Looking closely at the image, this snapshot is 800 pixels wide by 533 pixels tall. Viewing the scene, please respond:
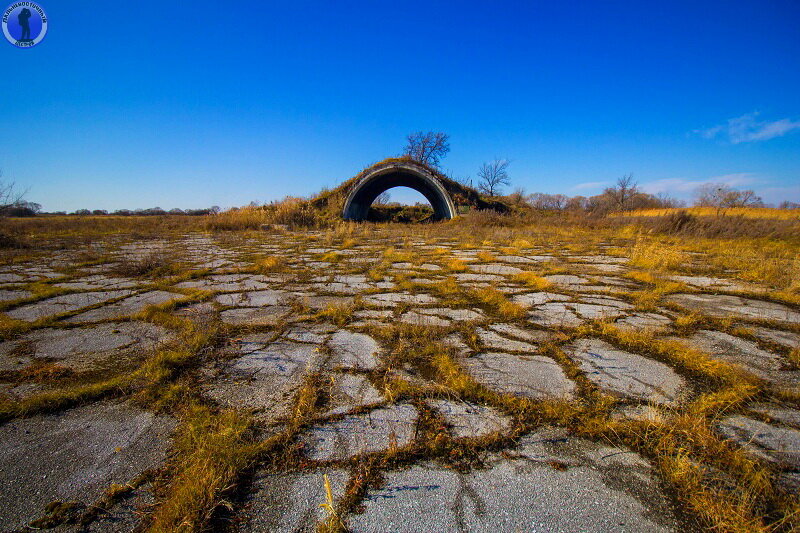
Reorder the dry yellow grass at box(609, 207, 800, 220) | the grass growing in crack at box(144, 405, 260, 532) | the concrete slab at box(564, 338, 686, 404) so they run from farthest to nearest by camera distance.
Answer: the dry yellow grass at box(609, 207, 800, 220) → the concrete slab at box(564, 338, 686, 404) → the grass growing in crack at box(144, 405, 260, 532)

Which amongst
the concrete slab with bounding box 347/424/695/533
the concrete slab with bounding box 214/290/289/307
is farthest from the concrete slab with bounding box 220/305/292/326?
the concrete slab with bounding box 347/424/695/533

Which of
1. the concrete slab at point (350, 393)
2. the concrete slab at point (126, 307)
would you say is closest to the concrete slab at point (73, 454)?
the concrete slab at point (350, 393)

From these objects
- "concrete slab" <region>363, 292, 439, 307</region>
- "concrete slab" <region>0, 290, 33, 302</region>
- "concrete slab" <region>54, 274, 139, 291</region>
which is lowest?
"concrete slab" <region>363, 292, 439, 307</region>

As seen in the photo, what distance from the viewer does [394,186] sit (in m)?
17.9

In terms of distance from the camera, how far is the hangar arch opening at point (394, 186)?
15.2 meters

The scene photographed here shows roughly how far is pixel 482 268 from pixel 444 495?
14.2 feet

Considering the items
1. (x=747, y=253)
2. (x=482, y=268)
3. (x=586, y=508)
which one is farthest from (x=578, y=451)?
(x=747, y=253)

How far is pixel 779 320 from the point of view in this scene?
282 centimetres

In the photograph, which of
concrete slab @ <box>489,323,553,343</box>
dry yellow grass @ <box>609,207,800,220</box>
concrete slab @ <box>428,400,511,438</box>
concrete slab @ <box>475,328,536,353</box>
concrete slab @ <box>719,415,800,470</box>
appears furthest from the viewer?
dry yellow grass @ <box>609,207,800,220</box>

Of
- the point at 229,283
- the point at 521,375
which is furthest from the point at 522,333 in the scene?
the point at 229,283

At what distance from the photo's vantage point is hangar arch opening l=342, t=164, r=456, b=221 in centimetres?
1518

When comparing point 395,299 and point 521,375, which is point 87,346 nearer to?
point 395,299

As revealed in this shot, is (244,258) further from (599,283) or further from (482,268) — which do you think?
(599,283)

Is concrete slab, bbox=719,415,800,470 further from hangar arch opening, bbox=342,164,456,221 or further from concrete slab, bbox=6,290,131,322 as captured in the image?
hangar arch opening, bbox=342,164,456,221
